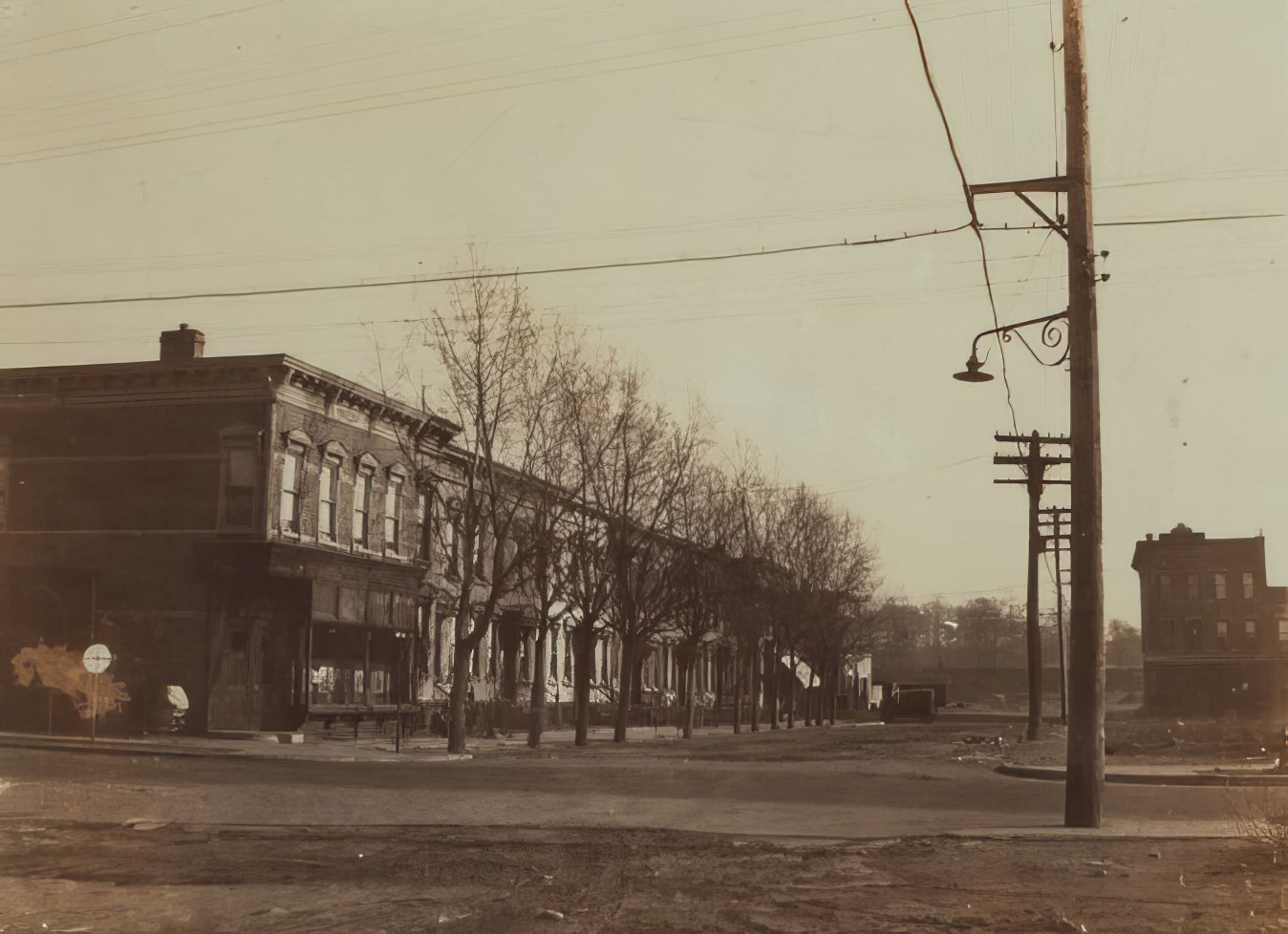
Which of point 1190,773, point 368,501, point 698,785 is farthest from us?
point 368,501

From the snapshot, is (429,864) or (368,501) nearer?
(429,864)

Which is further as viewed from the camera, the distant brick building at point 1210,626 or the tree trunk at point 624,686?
the distant brick building at point 1210,626

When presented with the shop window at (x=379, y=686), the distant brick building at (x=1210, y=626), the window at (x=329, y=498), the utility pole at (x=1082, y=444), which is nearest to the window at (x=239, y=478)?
the window at (x=329, y=498)

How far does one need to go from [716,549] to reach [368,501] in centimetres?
1239

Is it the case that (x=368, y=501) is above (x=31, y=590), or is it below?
above

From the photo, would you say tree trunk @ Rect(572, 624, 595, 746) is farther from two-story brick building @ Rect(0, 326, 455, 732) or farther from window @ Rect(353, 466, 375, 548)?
window @ Rect(353, 466, 375, 548)

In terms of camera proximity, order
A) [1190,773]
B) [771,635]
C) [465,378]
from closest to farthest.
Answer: [1190,773] < [465,378] < [771,635]

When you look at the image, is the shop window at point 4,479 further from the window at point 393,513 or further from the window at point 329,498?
the window at point 393,513

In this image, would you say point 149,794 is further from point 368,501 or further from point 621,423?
point 368,501

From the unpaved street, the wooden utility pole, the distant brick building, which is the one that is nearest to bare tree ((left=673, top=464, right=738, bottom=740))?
the unpaved street

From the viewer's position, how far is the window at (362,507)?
135 ft

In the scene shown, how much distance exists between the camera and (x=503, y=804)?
59.6 ft

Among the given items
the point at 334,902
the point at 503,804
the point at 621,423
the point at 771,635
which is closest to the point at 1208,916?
the point at 334,902

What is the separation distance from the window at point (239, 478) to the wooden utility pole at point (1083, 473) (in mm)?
24772
